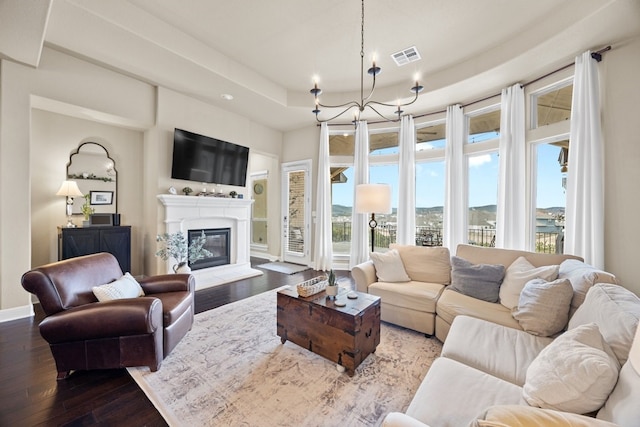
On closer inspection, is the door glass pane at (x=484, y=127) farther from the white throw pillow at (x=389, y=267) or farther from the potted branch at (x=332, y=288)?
the potted branch at (x=332, y=288)

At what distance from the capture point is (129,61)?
328 centimetres

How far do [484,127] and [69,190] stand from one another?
21.7ft

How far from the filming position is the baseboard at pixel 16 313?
2.92 metres

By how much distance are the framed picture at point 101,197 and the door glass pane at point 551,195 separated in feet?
22.3

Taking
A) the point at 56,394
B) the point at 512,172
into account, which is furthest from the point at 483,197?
the point at 56,394

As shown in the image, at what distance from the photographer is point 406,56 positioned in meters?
3.73

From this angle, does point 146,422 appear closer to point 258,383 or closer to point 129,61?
point 258,383

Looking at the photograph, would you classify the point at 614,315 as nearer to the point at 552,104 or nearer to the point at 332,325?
the point at 332,325

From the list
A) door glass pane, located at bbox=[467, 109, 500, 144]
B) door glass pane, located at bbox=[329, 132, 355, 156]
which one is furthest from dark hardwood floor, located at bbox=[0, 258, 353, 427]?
door glass pane, located at bbox=[467, 109, 500, 144]

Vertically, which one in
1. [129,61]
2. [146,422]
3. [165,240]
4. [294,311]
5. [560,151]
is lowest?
[146,422]

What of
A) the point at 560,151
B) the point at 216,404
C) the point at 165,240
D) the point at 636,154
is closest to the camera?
the point at 216,404

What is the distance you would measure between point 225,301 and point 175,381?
1710 mm

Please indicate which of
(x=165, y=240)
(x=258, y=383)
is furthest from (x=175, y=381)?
(x=165, y=240)

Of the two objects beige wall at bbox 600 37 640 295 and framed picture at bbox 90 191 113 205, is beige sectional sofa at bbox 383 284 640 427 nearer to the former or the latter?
beige wall at bbox 600 37 640 295
